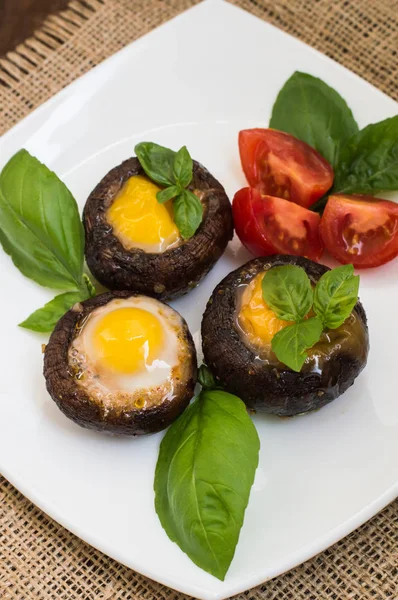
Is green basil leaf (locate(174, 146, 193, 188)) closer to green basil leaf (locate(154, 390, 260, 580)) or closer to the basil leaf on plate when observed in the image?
the basil leaf on plate

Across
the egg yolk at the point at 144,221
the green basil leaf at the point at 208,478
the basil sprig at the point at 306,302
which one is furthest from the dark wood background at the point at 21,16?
the green basil leaf at the point at 208,478

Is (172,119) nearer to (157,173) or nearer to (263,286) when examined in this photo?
(157,173)

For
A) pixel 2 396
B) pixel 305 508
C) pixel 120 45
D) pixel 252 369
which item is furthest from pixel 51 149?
pixel 305 508

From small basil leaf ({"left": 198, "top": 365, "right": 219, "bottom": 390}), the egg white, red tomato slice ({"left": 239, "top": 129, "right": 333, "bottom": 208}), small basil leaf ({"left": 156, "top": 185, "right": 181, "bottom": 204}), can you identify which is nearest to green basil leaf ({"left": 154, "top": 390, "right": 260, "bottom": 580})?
small basil leaf ({"left": 198, "top": 365, "right": 219, "bottom": 390})

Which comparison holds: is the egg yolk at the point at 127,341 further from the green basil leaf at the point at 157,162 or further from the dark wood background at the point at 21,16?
the dark wood background at the point at 21,16

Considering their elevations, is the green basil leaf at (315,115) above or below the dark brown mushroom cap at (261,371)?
above

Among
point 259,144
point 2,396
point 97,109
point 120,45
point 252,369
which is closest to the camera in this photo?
point 252,369
